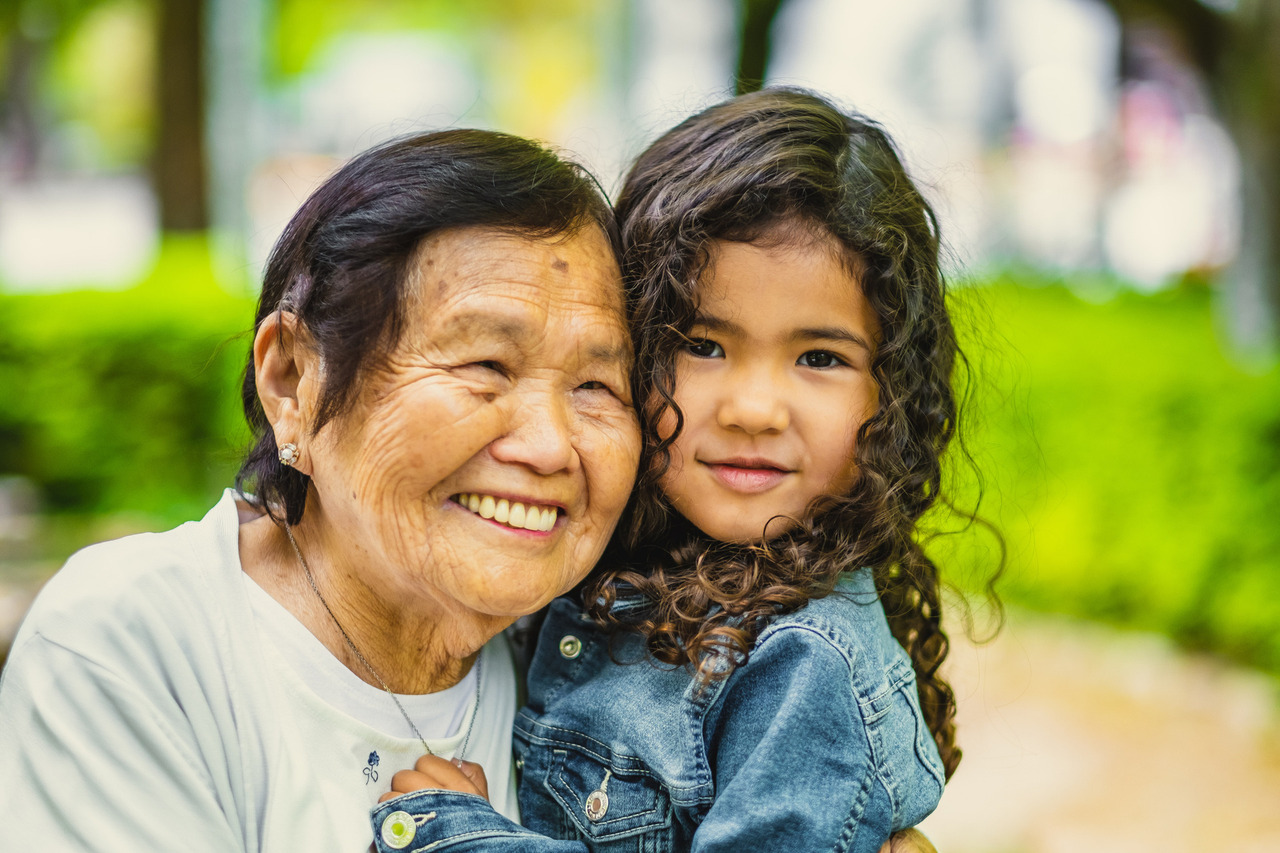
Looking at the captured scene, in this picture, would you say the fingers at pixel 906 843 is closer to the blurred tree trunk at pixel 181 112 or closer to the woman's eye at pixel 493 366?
the woman's eye at pixel 493 366

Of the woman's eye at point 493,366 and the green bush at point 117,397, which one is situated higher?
the woman's eye at point 493,366

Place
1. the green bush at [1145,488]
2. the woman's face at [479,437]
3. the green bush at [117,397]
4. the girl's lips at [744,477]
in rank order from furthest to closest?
the green bush at [117,397]
the green bush at [1145,488]
the girl's lips at [744,477]
the woman's face at [479,437]

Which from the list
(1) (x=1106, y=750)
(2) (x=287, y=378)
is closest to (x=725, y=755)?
(2) (x=287, y=378)

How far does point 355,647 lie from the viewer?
1.93 m

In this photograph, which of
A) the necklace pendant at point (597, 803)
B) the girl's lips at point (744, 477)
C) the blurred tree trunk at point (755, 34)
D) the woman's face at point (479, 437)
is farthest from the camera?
the blurred tree trunk at point (755, 34)

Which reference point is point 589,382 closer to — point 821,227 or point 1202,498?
point 821,227

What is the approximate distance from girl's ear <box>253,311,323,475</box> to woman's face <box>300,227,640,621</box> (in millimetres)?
54

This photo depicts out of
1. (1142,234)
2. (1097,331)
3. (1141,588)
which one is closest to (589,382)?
(1141,588)

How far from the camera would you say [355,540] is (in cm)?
190

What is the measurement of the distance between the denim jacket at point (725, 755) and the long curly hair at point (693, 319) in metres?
0.07

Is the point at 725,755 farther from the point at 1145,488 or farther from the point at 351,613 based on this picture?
the point at 1145,488

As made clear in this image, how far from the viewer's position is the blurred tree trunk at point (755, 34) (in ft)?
41.9

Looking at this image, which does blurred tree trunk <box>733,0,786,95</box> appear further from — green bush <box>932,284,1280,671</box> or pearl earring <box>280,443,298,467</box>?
pearl earring <box>280,443,298,467</box>

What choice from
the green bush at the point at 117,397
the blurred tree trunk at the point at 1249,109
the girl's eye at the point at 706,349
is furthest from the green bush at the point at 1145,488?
the green bush at the point at 117,397
